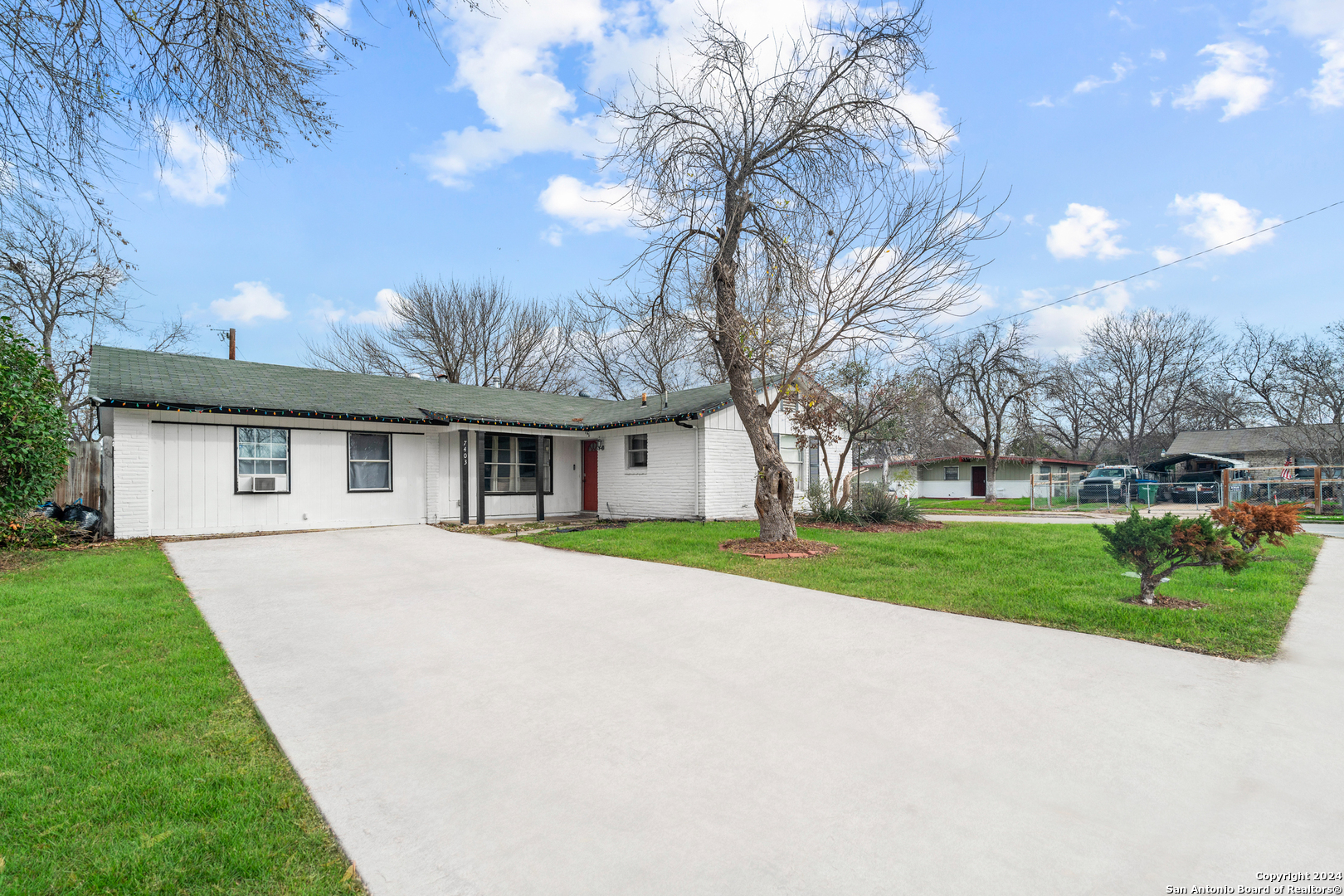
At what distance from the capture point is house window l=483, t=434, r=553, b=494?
15.5 m

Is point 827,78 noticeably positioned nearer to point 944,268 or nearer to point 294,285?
point 944,268

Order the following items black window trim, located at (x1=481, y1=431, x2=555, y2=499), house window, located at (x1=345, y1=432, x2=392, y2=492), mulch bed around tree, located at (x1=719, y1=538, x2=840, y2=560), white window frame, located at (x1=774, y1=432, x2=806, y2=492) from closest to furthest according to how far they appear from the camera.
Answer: mulch bed around tree, located at (x1=719, y1=538, x2=840, y2=560) → house window, located at (x1=345, y1=432, x2=392, y2=492) → black window trim, located at (x1=481, y1=431, x2=555, y2=499) → white window frame, located at (x1=774, y1=432, x2=806, y2=492)

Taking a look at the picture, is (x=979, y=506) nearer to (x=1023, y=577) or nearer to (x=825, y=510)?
(x=825, y=510)

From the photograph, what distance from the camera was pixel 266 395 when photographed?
41.4ft

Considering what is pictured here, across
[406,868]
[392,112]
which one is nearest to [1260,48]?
[392,112]

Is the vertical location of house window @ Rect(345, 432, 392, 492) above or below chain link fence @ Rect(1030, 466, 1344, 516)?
above

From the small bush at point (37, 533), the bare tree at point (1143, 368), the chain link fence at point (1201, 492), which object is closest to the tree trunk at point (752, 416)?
the small bush at point (37, 533)

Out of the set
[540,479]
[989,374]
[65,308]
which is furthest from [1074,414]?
[65,308]

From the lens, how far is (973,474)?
3444 centimetres

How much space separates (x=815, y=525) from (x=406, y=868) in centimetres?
1193

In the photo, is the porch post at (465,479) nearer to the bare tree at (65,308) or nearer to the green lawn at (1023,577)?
the green lawn at (1023,577)

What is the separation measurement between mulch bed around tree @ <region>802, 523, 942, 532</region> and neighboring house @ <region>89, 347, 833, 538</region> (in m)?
2.69

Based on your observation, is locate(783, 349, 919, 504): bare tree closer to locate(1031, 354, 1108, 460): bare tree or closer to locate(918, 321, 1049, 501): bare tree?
locate(918, 321, 1049, 501): bare tree

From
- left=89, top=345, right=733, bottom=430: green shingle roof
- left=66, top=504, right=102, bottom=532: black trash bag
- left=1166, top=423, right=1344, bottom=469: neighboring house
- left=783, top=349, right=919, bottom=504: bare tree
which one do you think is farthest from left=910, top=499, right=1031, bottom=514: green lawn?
left=66, top=504, right=102, bottom=532: black trash bag
